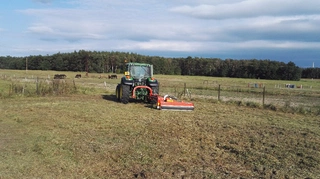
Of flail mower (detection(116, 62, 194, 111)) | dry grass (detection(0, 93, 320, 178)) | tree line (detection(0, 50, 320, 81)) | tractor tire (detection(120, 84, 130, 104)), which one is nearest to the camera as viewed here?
dry grass (detection(0, 93, 320, 178))

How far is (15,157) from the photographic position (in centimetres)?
658

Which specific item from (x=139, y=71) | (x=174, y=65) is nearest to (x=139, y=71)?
(x=139, y=71)

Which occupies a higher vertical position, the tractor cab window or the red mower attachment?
the tractor cab window

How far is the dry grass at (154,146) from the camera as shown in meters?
5.91

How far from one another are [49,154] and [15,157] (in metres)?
0.64

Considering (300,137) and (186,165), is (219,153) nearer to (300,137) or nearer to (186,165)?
(186,165)

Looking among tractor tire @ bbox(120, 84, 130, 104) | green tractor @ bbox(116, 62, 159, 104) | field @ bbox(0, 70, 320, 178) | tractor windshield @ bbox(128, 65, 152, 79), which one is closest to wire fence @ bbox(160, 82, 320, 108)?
tractor windshield @ bbox(128, 65, 152, 79)

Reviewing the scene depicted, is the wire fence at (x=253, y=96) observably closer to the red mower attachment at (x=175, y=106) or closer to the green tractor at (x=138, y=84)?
the green tractor at (x=138, y=84)

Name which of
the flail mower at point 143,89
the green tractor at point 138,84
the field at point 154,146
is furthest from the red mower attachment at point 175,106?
the green tractor at point 138,84

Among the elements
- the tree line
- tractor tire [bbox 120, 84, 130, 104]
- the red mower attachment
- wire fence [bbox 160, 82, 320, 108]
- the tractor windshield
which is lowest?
wire fence [bbox 160, 82, 320, 108]

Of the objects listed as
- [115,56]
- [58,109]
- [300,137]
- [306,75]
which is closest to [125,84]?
[58,109]

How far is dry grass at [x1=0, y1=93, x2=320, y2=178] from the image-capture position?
5910mm

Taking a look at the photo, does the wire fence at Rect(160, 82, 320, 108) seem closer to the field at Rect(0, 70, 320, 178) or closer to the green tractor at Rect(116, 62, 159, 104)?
the green tractor at Rect(116, 62, 159, 104)

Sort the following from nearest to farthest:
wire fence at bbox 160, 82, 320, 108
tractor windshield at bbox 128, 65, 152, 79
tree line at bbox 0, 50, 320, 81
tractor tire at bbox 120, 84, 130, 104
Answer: tractor tire at bbox 120, 84, 130, 104, tractor windshield at bbox 128, 65, 152, 79, wire fence at bbox 160, 82, 320, 108, tree line at bbox 0, 50, 320, 81
